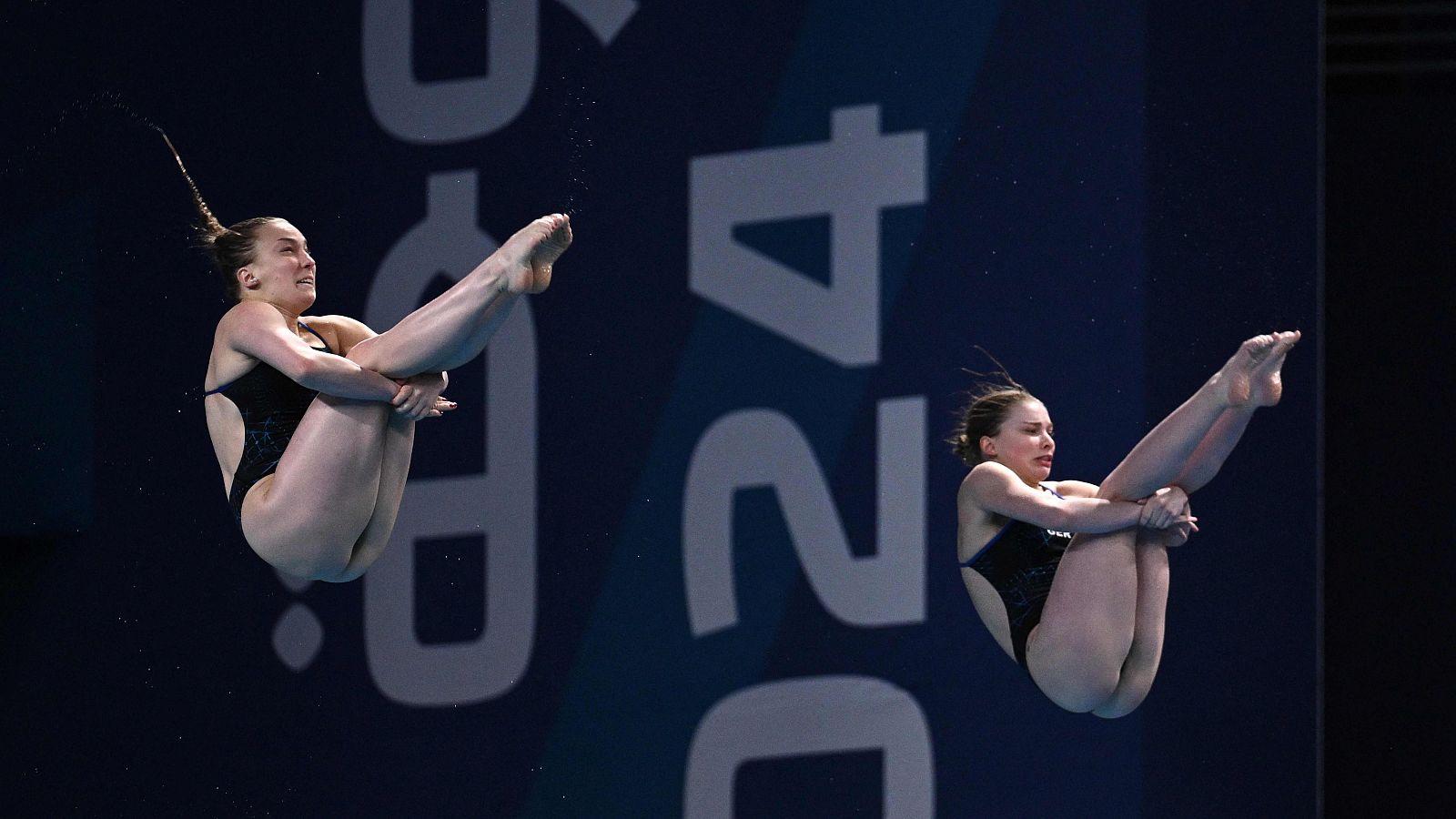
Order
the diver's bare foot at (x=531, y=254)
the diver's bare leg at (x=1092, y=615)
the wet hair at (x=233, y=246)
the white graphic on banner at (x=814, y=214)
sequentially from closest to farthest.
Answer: the diver's bare foot at (x=531, y=254) → the wet hair at (x=233, y=246) → the diver's bare leg at (x=1092, y=615) → the white graphic on banner at (x=814, y=214)

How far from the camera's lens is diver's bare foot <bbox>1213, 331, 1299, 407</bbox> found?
4195 millimetres

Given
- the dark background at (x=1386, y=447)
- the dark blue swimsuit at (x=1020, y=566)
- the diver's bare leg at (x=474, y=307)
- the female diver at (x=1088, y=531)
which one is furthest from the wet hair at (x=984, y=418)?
the dark background at (x=1386, y=447)

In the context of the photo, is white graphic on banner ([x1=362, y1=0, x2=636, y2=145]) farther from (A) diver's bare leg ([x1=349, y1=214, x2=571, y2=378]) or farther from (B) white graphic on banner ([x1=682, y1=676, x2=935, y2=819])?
(A) diver's bare leg ([x1=349, y1=214, x2=571, y2=378])

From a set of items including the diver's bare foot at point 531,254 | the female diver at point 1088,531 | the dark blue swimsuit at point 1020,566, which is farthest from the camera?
the dark blue swimsuit at point 1020,566

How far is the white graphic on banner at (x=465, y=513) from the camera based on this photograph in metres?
6.63

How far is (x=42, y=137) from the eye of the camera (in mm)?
6871

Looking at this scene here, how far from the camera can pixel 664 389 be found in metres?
6.61

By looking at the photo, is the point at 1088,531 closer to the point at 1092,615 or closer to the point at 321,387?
the point at 1092,615

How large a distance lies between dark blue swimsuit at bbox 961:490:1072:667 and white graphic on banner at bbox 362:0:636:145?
2.91m

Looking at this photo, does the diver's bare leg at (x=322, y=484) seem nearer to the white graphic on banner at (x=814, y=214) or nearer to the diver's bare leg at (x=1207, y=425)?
the diver's bare leg at (x=1207, y=425)

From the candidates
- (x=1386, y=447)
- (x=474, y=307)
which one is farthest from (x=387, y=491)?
(x=1386, y=447)

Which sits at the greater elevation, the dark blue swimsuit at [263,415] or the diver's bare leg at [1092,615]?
the dark blue swimsuit at [263,415]

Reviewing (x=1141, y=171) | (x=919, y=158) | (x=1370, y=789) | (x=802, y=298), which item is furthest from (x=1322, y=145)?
(x=1370, y=789)

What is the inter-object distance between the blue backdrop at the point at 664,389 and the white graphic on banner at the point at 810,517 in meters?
0.01
